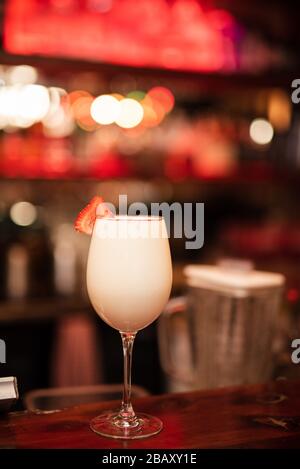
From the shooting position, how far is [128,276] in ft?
3.04

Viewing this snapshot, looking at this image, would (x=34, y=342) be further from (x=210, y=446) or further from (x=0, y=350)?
(x=210, y=446)

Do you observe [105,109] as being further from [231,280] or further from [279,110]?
[231,280]

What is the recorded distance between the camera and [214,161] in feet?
10.6

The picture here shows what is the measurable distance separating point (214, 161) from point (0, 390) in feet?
7.95

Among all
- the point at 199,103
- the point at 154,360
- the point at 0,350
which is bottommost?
the point at 154,360

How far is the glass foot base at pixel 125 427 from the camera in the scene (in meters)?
0.85

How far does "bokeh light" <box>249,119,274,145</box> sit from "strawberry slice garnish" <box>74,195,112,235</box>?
8.16ft

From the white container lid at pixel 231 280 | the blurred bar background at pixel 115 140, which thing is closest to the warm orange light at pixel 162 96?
the blurred bar background at pixel 115 140

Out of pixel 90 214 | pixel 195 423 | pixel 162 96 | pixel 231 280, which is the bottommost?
pixel 195 423

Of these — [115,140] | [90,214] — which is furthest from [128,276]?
[115,140]

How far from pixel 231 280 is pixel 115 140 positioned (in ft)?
6.70
